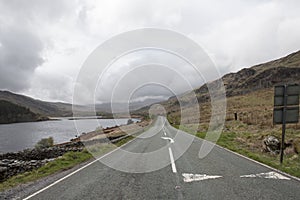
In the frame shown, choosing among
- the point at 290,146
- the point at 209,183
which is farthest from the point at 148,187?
the point at 290,146

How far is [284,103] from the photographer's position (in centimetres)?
1205

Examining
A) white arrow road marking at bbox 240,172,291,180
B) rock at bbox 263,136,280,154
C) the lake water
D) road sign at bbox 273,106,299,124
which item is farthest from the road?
the lake water

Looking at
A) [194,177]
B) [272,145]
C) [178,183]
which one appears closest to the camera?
[178,183]

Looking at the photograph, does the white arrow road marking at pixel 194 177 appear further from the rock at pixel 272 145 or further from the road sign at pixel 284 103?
the rock at pixel 272 145

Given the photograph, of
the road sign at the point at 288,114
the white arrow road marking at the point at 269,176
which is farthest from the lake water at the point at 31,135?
the white arrow road marking at the point at 269,176

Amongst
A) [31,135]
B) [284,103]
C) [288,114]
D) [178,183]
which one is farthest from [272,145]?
[31,135]

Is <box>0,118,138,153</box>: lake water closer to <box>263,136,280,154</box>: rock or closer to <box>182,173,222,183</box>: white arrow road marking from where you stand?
<box>263,136,280,154</box>: rock

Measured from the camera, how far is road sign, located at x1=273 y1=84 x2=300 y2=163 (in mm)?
12016

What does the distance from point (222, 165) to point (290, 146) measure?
5916 mm

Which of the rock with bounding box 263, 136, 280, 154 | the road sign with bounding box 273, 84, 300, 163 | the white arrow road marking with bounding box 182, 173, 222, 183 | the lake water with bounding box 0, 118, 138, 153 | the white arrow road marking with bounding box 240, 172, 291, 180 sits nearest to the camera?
the white arrow road marking with bounding box 182, 173, 222, 183

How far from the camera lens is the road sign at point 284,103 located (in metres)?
12.0

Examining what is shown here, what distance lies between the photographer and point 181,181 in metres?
8.40

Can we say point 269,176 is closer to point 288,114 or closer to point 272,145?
point 288,114

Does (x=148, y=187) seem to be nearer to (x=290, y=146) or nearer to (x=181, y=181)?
(x=181, y=181)
